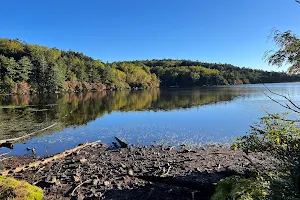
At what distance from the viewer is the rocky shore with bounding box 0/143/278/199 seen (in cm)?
733

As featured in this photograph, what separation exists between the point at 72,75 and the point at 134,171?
3862 inches

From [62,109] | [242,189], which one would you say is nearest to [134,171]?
[242,189]

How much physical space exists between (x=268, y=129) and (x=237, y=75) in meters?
184

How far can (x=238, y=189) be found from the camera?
16.7 feet

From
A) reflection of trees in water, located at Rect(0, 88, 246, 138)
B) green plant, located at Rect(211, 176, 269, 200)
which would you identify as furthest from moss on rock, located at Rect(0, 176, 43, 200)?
green plant, located at Rect(211, 176, 269, 200)

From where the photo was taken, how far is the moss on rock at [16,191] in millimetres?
5320

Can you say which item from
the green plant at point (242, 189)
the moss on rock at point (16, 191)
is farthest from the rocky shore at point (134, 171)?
the moss on rock at point (16, 191)

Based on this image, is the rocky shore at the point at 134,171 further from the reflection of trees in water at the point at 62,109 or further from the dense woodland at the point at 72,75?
the dense woodland at the point at 72,75

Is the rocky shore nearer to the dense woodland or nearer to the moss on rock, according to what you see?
the moss on rock

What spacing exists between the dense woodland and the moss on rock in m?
2.36

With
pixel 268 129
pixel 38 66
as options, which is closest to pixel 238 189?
pixel 268 129

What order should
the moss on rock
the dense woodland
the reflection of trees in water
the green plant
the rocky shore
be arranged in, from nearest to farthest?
the green plant, the moss on rock, the rocky shore, the reflection of trees in water, the dense woodland

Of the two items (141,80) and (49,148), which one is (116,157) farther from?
(141,80)

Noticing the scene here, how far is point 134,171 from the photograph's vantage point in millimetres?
9820
